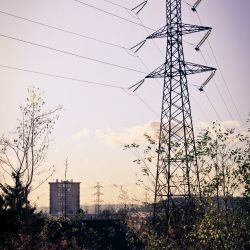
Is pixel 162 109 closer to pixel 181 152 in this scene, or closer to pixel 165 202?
pixel 181 152

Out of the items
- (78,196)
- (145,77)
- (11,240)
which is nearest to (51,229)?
(11,240)

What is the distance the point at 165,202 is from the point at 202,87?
25.3 feet

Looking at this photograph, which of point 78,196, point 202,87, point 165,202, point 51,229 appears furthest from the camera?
point 78,196

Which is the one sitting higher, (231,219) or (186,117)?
(186,117)

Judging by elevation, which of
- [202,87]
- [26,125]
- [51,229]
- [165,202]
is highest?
[202,87]

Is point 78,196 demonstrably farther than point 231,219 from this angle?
Yes

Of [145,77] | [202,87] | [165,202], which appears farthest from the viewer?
[202,87]

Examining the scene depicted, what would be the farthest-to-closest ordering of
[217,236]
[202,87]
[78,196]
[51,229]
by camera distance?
[78,196], [51,229], [202,87], [217,236]

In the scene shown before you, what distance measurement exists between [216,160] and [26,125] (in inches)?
453

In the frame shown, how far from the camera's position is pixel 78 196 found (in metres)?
181

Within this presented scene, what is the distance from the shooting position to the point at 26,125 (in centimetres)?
2241

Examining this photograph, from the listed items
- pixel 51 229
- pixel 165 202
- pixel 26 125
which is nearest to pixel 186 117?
pixel 165 202

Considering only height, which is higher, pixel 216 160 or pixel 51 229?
pixel 216 160

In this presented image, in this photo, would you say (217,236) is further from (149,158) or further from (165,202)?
(149,158)
